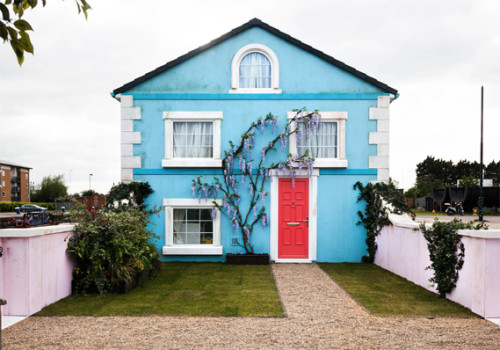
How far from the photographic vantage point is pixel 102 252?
6.93 metres

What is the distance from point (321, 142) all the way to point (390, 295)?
4710 millimetres

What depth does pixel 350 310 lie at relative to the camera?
6051mm

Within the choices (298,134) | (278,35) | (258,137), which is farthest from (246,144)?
(278,35)

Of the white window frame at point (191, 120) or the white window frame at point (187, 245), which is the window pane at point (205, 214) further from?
the white window frame at point (191, 120)

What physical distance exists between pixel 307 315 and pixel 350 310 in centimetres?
73

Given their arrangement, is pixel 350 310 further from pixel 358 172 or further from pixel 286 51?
pixel 286 51

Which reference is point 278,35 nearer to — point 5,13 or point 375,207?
point 375,207

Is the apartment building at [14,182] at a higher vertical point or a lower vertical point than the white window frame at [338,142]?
lower

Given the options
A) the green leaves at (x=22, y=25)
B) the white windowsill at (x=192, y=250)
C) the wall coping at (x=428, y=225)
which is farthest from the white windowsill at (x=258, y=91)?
the green leaves at (x=22, y=25)

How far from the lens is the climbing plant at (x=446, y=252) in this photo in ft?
20.9

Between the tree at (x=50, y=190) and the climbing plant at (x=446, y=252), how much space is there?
256 feet

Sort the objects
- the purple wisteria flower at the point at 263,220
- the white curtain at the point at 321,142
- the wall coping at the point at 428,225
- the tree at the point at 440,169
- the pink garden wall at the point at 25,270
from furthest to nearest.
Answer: the tree at the point at 440,169 < the white curtain at the point at 321,142 < the purple wisteria flower at the point at 263,220 < the pink garden wall at the point at 25,270 < the wall coping at the point at 428,225

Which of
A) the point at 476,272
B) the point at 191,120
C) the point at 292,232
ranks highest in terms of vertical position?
the point at 191,120

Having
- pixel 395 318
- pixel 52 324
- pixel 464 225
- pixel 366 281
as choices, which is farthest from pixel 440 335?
pixel 52 324
